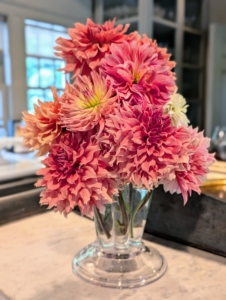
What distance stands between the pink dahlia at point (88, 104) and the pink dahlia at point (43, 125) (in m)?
0.02

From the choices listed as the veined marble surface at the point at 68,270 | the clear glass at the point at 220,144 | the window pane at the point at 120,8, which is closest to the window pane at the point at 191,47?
the window pane at the point at 120,8

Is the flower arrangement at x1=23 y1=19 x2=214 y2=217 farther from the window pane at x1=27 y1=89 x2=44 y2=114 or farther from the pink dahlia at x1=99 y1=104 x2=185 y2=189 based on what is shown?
the window pane at x1=27 y1=89 x2=44 y2=114

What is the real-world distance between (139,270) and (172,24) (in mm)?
2571

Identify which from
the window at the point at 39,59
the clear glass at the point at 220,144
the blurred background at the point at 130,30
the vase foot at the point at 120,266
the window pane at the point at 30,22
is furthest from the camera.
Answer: the window at the point at 39,59

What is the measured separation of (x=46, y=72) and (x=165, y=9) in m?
1.20

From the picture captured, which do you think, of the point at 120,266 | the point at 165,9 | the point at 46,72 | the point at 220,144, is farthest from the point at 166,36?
the point at 120,266

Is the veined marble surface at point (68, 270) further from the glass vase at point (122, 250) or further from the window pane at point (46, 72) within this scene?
the window pane at point (46, 72)

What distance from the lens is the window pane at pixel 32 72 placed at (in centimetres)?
274

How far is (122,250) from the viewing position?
23.3 inches

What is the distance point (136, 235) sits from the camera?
1.99ft

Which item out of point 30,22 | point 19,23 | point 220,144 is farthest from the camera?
point 30,22

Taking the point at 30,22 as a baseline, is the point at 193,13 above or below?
above

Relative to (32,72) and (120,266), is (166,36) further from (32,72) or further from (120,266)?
(120,266)

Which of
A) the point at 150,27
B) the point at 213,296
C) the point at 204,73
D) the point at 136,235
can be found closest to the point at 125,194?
the point at 136,235
